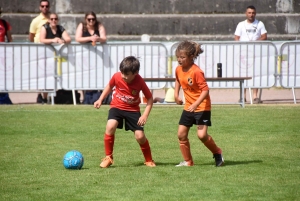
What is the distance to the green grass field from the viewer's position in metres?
7.16

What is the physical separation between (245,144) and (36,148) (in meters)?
2.97

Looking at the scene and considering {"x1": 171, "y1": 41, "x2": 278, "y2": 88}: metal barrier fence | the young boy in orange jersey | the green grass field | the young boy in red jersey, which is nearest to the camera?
the green grass field

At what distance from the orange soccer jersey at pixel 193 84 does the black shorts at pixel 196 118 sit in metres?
0.05

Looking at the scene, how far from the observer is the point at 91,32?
1608 centimetres

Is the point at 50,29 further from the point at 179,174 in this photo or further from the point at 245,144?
the point at 179,174

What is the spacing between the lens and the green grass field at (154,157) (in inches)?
282

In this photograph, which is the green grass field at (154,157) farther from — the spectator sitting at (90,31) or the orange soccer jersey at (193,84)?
the spectator sitting at (90,31)

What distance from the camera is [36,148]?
33.6 feet

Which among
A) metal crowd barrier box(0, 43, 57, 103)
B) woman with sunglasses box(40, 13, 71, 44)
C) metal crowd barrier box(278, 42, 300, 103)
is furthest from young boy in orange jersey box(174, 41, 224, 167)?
metal crowd barrier box(278, 42, 300, 103)

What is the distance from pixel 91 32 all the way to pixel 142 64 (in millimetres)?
1319

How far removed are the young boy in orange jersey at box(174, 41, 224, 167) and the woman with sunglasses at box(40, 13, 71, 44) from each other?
25.1 feet

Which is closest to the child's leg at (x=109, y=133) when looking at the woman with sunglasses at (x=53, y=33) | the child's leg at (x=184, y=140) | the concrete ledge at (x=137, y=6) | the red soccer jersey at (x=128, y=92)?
the red soccer jersey at (x=128, y=92)

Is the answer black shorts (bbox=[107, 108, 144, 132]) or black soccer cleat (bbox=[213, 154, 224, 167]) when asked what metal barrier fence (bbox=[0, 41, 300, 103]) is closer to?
black shorts (bbox=[107, 108, 144, 132])

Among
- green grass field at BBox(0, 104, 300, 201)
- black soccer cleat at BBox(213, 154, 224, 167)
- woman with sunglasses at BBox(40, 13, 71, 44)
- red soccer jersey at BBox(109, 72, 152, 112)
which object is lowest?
green grass field at BBox(0, 104, 300, 201)
